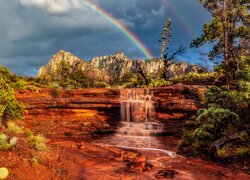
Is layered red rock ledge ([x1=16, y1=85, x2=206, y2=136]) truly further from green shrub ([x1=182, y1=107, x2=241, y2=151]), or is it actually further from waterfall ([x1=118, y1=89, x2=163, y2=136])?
green shrub ([x1=182, y1=107, x2=241, y2=151])

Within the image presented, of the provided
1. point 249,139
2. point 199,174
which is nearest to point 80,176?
point 199,174

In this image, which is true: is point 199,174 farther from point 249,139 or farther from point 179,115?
point 179,115

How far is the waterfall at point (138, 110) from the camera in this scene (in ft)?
87.3

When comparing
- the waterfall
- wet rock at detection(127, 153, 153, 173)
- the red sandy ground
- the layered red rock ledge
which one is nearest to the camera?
the red sandy ground

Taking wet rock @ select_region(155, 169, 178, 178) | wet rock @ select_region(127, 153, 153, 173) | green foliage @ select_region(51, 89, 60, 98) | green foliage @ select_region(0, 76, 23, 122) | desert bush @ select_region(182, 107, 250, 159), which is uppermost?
green foliage @ select_region(51, 89, 60, 98)

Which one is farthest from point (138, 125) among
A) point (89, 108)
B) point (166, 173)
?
point (166, 173)

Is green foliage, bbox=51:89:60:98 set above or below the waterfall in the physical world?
above

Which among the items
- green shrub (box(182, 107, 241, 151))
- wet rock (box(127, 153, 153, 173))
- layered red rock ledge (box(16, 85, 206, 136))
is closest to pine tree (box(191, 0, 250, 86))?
layered red rock ledge (box(16, 85, 206, 136))

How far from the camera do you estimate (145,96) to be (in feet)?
92.9

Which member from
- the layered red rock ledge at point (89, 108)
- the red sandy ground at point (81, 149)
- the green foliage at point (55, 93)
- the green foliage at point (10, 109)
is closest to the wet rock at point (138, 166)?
the red sandy ground at point (81, 149)

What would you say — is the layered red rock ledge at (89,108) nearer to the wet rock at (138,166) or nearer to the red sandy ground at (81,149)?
the red sandy ground at (81,149)

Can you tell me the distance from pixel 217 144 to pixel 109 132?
11.7 metres

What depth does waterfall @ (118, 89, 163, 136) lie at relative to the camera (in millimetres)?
26609

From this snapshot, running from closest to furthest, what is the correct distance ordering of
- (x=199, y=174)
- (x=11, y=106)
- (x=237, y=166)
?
(x=199, y=174)
(x=237, y=166)
(x=11, y=106)
